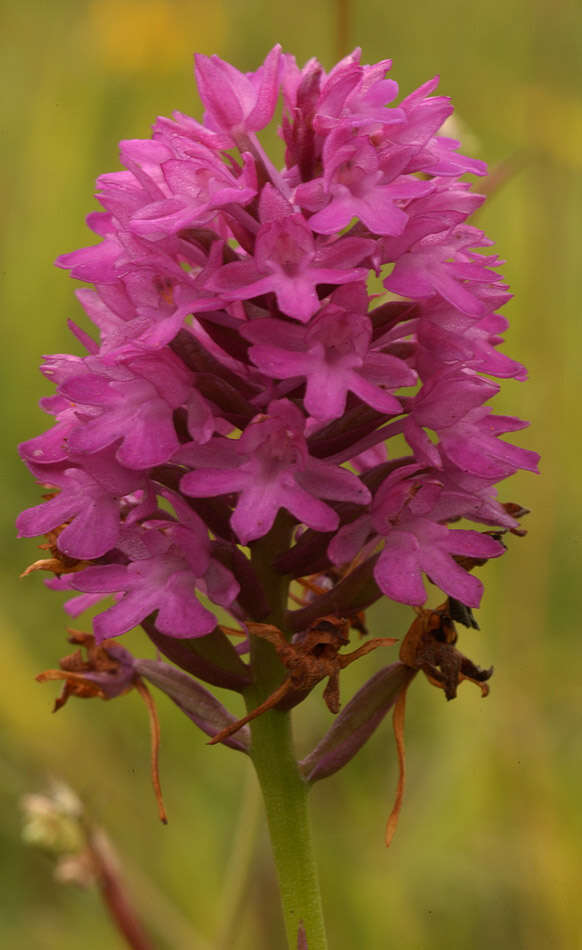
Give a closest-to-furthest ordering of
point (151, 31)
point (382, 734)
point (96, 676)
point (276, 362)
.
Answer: point (276, 362), point (96, 676), point (382, 734), point (151, 31)

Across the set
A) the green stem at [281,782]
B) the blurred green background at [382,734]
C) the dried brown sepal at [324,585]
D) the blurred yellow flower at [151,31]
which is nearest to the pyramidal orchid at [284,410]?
the green stem at [281,782]

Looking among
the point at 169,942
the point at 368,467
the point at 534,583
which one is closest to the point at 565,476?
the point at 534,583

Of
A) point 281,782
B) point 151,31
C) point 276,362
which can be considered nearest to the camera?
point 276,362

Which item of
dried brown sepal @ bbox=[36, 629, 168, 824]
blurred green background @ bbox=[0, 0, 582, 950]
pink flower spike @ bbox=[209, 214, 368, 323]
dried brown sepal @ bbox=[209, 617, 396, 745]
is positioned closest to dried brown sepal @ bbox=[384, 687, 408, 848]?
dried brown sepal @ bbox=[209, 617, 396, 745]

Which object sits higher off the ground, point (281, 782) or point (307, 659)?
point (307, 659)

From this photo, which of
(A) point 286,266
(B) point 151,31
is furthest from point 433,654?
(B) point 151,31

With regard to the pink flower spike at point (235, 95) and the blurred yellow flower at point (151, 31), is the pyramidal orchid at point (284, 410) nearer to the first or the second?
the pink flower spike at point (235, 95)

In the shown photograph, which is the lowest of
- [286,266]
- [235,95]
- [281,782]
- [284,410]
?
[281,782]

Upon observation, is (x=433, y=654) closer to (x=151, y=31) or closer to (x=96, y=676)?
(x=96, y=676)

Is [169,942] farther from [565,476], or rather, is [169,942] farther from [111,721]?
[565,476]
